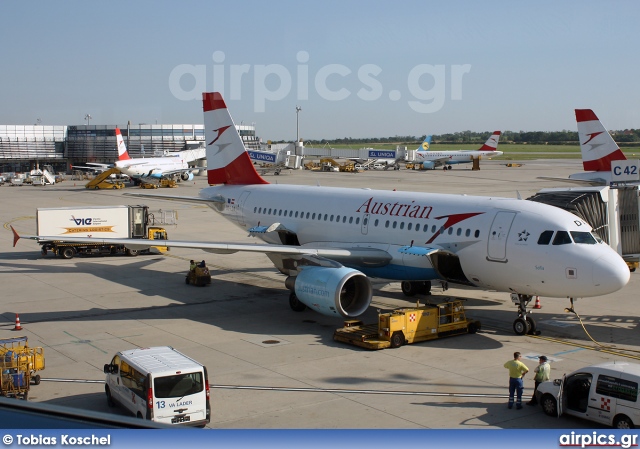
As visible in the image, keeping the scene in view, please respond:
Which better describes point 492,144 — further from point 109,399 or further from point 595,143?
point 109,399

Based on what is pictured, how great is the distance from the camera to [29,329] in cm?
2350

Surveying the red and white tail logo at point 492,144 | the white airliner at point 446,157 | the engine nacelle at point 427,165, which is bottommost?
the engine nacelle at point 427,165

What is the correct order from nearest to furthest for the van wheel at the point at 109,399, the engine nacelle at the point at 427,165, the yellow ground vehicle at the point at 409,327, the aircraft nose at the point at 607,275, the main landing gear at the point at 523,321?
the van wheel at the point at 109,399 → the aircraft nose at the point at 607,275 → the yellow ground vehicle at the point at 409,327 → the main landing gear at the point at 523,321 → the engine nacelle at the point at 427,165

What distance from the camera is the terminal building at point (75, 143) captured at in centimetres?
12306

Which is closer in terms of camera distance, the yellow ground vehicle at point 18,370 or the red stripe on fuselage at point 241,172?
the yellow ground vehicle at point 18,370

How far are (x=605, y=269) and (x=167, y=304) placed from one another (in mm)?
15848

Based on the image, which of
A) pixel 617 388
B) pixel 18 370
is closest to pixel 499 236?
pixel 617 388

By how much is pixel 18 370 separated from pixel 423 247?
44.7 feet

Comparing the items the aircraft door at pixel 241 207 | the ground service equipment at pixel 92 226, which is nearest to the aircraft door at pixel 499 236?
the aircraft door at pixel 241 207

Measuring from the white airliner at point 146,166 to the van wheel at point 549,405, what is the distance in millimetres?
77303

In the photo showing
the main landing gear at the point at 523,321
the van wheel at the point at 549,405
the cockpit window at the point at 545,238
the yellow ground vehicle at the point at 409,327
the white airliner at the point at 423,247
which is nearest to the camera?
the van wheel at the point at 549,405

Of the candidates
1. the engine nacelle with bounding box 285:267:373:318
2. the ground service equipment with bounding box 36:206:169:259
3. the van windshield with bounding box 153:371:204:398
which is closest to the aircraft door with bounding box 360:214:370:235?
the engine nacelle with bounding box 285:267:373:318

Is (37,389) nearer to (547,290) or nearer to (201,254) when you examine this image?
(547,290)

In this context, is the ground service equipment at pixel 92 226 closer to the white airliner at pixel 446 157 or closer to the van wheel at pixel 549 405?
the van wheel at pixel 549 405
